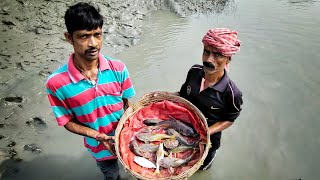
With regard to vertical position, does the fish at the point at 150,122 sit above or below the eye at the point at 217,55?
below

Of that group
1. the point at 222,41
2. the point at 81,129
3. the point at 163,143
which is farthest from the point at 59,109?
the point at 222,41

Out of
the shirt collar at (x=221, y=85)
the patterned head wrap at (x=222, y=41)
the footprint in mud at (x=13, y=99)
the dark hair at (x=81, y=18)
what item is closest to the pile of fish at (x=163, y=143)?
the shirt collar at (x=221, y=85)

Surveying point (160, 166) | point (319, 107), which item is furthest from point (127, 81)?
point (319, 107)

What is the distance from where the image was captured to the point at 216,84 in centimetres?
257

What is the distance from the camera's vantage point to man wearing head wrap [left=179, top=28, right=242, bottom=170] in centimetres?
239

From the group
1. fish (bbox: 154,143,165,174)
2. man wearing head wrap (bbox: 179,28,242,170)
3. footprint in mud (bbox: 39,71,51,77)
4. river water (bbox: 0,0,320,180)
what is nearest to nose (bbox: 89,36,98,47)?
man wearing head wrap (bbox: 179,28,242,170)

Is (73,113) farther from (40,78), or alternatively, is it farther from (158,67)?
(158,67)

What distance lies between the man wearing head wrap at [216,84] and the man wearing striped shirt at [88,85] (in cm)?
66

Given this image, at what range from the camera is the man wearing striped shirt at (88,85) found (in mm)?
2170

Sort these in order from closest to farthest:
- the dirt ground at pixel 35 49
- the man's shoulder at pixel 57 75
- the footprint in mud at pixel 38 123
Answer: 1. the man's shoulder at pixel 57 75
2. the dirt ground at pixel 35 49
3. the footprint in mud at pixel 38 123

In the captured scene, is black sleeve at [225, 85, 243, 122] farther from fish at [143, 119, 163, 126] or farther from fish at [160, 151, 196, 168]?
fish at [143, 119, 163, 126]

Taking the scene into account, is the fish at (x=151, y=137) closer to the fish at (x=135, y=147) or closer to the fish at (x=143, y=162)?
the fish at (x=135, y=147)

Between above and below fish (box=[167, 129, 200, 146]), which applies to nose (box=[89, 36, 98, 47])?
above

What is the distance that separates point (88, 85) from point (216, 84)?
1140mm
